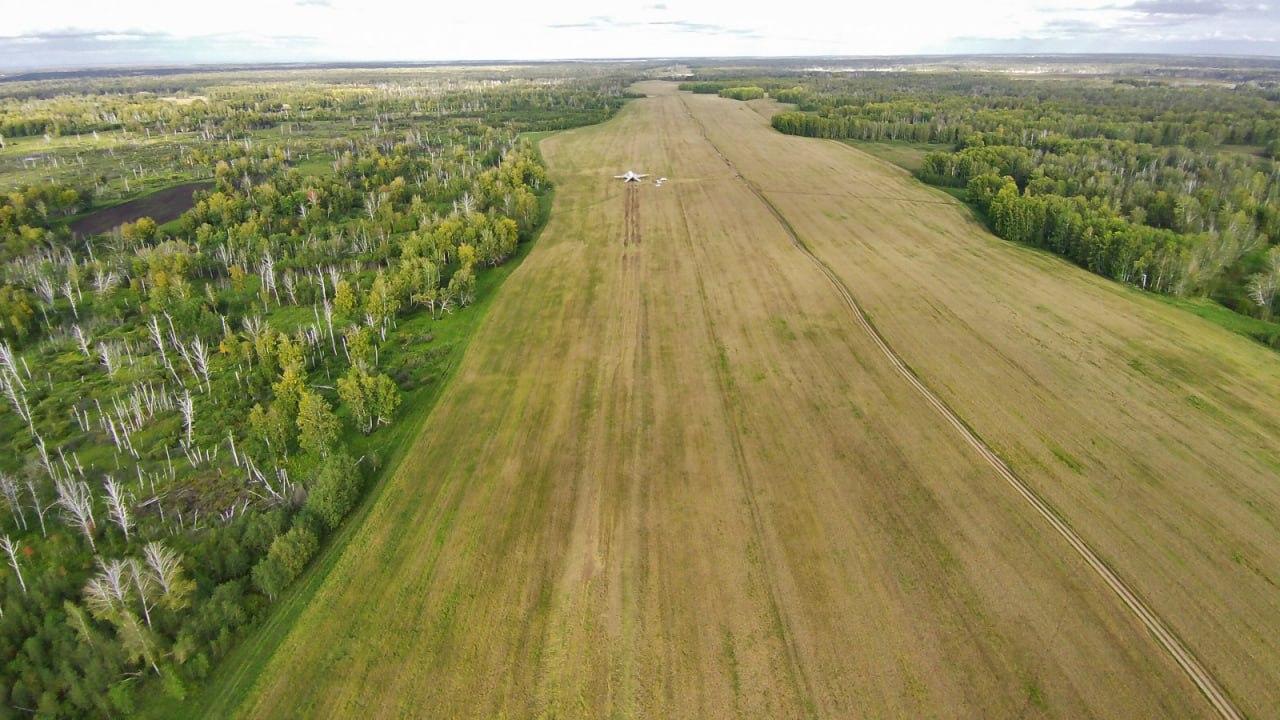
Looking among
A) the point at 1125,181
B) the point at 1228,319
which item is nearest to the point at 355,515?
the point at 1228,319

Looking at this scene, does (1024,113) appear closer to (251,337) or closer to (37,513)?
(251,337)

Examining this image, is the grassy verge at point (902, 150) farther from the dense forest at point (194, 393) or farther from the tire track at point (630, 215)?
the dense forest at point (194, 393)

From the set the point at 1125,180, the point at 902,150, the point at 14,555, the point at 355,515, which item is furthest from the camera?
the point at 902,150

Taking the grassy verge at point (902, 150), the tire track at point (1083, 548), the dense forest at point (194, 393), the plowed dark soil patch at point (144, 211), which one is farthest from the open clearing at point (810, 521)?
the plowed dark soil patch at point (144, 211)

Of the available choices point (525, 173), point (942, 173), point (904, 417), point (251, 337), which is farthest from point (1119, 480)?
point (525, 173)

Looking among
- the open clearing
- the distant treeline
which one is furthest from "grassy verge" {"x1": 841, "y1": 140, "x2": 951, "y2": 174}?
the open clearing

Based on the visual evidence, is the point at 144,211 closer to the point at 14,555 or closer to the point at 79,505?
the point at 79,505
